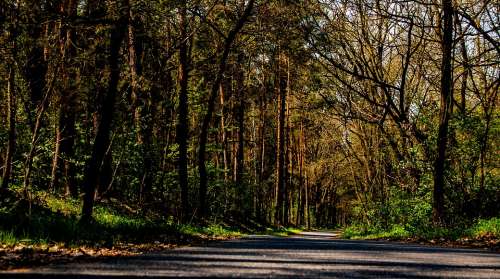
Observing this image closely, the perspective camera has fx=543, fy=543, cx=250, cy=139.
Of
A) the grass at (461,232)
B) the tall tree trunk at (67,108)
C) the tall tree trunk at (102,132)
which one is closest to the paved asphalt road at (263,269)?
the tall tree trunk at (102,132)

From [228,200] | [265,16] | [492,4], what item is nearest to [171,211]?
[228,200]

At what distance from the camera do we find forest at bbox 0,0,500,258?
11531mm

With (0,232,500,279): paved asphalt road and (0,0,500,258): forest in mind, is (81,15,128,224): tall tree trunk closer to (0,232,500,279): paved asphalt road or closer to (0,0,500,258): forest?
(0,0,500,258): forest

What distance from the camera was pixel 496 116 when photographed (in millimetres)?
19172

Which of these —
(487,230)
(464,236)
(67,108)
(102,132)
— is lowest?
(464,236)

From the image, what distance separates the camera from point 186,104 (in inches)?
776

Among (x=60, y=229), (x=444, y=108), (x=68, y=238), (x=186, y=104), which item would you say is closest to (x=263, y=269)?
(x=68, y=238)

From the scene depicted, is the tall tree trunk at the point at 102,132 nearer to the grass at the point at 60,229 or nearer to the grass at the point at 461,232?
the grass at the point at 60,229

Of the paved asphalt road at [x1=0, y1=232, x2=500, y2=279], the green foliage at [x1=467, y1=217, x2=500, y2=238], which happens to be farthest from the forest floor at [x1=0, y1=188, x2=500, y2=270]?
the paved asphalt road at [x1=0, y1=232, x2=500, y2=279]

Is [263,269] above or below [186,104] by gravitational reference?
below

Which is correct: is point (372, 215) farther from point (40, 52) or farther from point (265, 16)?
point (40, 52)

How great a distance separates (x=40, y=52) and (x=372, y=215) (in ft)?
59.9

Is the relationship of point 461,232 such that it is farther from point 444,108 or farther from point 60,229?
point 60,229

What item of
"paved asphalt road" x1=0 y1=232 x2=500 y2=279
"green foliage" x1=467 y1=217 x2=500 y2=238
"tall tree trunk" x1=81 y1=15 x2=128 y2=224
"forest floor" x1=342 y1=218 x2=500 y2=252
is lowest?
"forest floor" x1=342 y1=218 x2=500 y2=252
